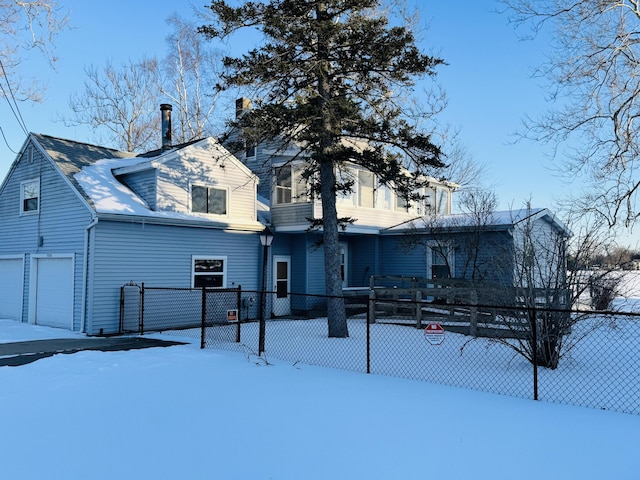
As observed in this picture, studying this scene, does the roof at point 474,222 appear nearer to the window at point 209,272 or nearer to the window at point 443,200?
the window at point 443,200

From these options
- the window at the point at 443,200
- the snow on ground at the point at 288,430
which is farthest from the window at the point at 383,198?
the snow on ground at the point at 288,430

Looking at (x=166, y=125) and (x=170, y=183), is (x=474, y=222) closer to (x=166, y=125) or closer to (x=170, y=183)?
(x=170, y=183)

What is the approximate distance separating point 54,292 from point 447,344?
10594 mm

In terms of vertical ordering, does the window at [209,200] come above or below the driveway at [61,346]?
above

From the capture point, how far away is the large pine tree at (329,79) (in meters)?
11.1

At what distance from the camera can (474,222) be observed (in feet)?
52.1

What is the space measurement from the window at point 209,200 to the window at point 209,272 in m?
1.51

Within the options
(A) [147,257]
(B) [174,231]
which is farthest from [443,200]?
(A) [147,257]

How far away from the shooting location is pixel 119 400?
600 cm

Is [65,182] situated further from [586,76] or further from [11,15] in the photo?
[586,76]

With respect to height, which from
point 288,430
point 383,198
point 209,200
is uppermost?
point 383,198

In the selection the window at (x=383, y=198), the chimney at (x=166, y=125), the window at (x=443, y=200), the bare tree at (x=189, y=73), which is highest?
the bare tree at (x=189, y=73)

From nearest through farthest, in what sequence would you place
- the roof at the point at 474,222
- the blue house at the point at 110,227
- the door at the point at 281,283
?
the blue house at the point at 110,227 → the roof at the point at 474,222 → the door at the point at 281,283

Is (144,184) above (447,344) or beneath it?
above
